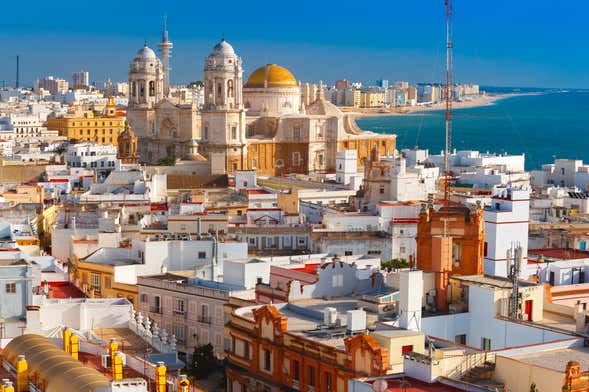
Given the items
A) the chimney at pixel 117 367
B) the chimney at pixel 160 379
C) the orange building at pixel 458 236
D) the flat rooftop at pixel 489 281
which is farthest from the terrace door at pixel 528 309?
the chimney at pixel 117 367

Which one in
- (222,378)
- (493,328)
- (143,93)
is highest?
(143,93)

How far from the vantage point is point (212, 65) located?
6406 cm

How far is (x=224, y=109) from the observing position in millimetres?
64250

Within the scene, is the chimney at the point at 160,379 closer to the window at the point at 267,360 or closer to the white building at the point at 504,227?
the window at the point at 267,360

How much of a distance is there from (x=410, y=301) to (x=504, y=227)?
36.7 ft

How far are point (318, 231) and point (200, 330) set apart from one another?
9.11m

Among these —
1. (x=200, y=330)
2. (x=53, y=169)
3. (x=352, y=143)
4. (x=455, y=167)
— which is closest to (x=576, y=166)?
(x=455, y=167)

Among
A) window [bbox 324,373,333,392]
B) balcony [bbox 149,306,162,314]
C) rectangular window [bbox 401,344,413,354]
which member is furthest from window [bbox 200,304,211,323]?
rectangular window [bbox 401,344,413,354]

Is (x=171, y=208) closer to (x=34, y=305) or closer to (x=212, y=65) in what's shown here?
Answer: (x=34, y=305)

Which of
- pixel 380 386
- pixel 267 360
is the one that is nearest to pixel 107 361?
pixel 267 360

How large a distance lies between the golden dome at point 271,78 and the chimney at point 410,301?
52992 mm

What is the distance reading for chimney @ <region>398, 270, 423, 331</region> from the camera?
2017 cm

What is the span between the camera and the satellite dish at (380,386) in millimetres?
16319

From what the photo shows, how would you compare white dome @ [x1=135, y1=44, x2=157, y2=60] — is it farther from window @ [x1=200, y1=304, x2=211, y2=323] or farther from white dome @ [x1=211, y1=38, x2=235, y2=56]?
window @ [x1=200, y1=304, x2=211, y2=323]
